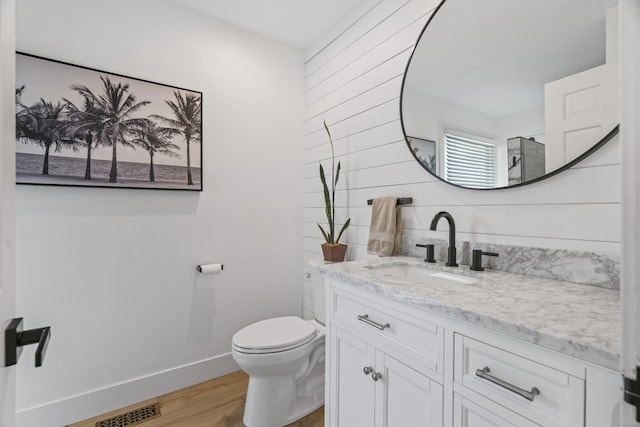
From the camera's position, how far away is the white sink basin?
49.4 inches

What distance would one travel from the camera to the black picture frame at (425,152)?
1568mm

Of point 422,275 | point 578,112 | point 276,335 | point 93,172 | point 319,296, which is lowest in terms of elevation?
point 276,335

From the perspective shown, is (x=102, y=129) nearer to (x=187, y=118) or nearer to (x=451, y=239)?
(x=187, y=118)

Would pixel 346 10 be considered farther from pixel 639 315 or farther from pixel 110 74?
pixel 639 315

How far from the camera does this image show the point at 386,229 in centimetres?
173

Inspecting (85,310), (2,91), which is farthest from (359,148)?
A: (85,310)

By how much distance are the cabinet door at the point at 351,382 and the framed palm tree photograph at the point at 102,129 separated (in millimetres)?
1479

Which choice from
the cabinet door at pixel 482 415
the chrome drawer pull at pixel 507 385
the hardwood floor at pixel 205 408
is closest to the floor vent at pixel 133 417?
the hardwood floor at pixel 205 408

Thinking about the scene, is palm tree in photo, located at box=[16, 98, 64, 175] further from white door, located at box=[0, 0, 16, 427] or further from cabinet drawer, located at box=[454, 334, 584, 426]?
cabinet drawer, located at box=[454, 334, 584, 426]

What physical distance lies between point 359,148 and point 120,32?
1.67 metres

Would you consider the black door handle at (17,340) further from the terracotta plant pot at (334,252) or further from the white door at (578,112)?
the white door at (578,112)

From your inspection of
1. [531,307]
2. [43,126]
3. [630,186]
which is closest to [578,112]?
[531,307]

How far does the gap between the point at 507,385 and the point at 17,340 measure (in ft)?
3.53

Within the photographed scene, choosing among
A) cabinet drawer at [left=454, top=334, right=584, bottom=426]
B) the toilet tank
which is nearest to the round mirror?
cabinet drawer at [left=454, top=334, right=584, bottom=426]
